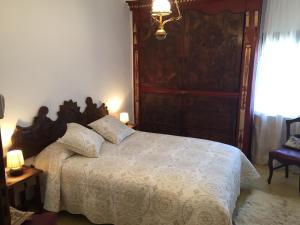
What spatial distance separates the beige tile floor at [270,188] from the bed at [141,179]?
0.13 metres

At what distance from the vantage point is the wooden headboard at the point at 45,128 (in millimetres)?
2680

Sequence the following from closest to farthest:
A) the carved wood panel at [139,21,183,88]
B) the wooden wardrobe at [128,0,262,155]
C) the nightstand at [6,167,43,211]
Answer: the nightstand at [6,167,43,211] < the wooden wardrobe at [128,0,262,155] < the carved wood panel at [139,21,183,88]

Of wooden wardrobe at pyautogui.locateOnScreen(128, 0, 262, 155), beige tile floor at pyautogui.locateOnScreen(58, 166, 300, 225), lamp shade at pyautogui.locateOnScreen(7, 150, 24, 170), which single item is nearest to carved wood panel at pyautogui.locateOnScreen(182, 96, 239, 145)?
wooden wardrobe at pyautogui.locateOnScreen(128, 0, 262, 155)

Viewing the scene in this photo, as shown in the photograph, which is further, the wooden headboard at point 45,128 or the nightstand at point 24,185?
the wooden headboard at point 45,128

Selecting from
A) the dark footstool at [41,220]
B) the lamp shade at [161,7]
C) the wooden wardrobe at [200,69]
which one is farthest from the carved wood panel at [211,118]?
the dark footstool at [41,220]

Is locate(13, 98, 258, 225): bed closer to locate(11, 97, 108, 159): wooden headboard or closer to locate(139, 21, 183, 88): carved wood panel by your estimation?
locate(11, 97, 108, 159): wooden headboard

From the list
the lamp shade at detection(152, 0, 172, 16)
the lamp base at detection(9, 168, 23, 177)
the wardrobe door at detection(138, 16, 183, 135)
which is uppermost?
the lamp shade at detection(152, 0, 172, 16)

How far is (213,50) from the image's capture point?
382 cm

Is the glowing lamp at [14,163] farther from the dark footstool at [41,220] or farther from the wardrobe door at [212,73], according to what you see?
the wardrobe door at [212,73]

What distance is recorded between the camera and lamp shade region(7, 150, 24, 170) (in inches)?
93.6

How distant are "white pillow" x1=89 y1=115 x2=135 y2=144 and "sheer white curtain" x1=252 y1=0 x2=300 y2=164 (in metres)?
2.02

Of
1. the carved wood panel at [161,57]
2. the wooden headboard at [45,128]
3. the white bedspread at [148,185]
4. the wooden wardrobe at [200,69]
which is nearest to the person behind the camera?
the white bedspread at [148,185]

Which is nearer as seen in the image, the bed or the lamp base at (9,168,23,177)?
the bed

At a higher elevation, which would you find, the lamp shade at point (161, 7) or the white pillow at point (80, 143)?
the lamp shade at point (161, 7)
